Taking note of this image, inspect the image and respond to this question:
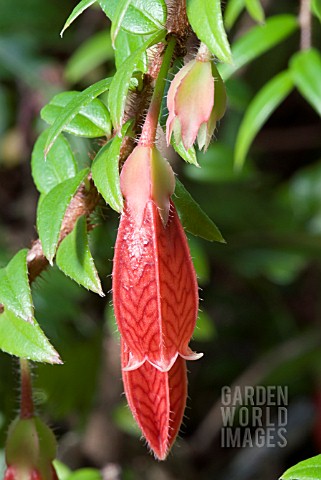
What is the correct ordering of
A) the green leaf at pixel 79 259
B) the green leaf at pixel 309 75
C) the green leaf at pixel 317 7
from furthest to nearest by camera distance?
the green leaf at pixel 309 75
the green leaf at pixel 317 7
the green leaf at pixel 79 259

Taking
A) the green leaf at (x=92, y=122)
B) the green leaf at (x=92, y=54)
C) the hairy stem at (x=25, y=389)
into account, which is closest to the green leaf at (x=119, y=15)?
the green leaf at (x=92, y=122)

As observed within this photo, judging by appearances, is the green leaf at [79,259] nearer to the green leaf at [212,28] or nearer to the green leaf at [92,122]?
the green leaf at [92,122]

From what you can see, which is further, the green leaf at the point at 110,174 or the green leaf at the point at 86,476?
the green leaf at the point at 86,476

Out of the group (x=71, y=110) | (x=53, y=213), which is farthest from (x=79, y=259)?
(x=71, y=110)

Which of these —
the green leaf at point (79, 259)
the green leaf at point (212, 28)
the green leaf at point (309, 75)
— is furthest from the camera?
the green leaf at point (309, 75)

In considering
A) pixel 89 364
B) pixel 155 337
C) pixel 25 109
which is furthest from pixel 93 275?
pixel 25 109

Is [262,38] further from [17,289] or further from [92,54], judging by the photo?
[17,289]

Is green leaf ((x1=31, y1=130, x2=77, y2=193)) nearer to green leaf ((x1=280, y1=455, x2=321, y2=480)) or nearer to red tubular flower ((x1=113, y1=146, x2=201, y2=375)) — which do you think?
red tubular flower ((x1=113, y1=146, x2=201, y2=375))
